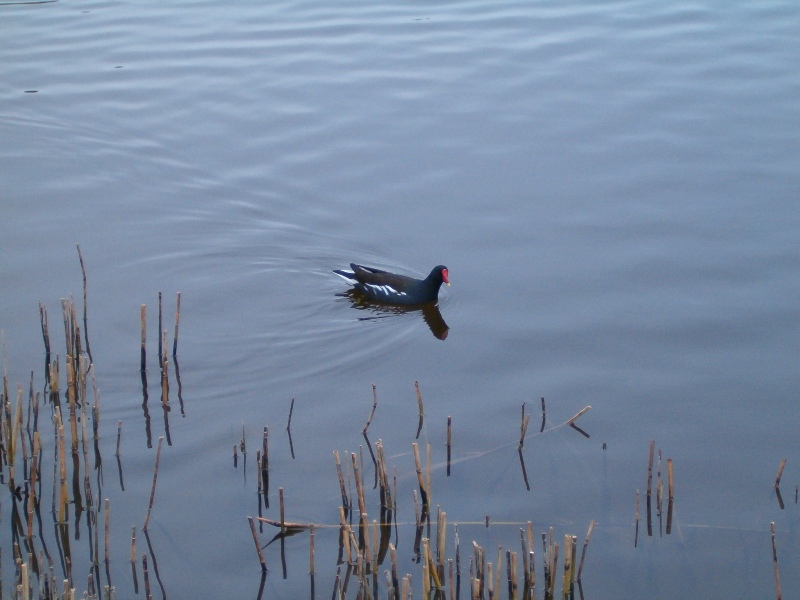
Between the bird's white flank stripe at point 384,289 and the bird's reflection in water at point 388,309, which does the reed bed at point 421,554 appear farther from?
the bird's white flank stripe at point 384,289

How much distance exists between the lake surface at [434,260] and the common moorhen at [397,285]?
0.25 metres

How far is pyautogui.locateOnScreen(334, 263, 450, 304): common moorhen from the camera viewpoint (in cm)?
1297

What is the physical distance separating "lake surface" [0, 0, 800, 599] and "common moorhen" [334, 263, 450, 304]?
0.25 meters

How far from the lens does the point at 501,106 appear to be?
58.9 ft

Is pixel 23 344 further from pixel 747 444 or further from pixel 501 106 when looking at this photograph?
pixel 501 106

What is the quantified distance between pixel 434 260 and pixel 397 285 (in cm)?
80

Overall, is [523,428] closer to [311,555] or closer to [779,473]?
[779,473]

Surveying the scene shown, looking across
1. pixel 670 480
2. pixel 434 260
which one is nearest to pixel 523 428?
pixel 670 480

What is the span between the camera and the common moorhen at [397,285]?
13.0 m

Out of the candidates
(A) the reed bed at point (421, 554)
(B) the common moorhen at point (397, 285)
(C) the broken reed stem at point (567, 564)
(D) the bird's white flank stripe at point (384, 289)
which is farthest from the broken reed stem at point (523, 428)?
(D) the bird's white flank stripe at point (384, 289)

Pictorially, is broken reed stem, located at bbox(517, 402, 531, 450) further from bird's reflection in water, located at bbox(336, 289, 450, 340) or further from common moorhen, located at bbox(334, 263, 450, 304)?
common moorhen, located at bbox(334, 263, 450, 304)

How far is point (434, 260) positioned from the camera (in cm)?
1373

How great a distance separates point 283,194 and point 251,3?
34.4 feet

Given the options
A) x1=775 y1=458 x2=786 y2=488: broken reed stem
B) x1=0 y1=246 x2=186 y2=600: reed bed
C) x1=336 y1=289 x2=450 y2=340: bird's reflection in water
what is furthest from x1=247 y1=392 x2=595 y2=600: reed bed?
x1=336 y1=289 x2=450 y2=340: bird's reflection in water
